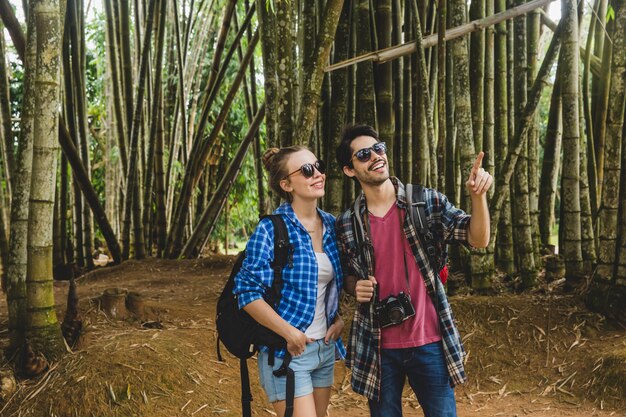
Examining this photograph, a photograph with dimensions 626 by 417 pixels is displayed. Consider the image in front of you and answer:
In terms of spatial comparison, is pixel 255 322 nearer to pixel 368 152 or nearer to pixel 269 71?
pixel 368 152

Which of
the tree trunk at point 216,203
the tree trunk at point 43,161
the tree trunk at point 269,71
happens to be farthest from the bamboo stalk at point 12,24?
the tree trunk at point 216,203

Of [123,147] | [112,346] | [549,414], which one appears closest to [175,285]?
[123,147]

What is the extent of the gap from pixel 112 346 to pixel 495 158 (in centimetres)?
278

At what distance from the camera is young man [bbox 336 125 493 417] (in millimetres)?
1765

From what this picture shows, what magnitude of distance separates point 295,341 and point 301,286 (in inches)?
6.7

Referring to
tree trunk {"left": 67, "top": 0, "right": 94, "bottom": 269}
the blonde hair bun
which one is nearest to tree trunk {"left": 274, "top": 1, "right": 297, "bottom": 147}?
the blonde hair bun

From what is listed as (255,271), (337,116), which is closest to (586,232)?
(337,116)

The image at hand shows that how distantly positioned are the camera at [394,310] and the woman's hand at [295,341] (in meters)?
0.23

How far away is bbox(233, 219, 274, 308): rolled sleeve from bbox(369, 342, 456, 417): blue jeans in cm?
41

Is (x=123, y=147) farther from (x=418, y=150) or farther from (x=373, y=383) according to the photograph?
(x=373, y=383)

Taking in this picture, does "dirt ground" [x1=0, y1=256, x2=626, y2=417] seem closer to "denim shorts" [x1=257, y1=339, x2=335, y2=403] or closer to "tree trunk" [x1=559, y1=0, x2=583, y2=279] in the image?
"tree trunk" [x1=559, y1=0, x2=583, y2=279]

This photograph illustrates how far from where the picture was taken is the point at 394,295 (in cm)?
181

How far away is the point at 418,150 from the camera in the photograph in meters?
3.54

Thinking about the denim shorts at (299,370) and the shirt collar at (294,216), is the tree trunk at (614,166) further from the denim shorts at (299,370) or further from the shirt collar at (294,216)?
the denim shorts at (299,370)
